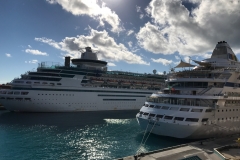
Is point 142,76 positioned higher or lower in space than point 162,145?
higher

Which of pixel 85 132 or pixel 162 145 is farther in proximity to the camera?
pixel 85 132

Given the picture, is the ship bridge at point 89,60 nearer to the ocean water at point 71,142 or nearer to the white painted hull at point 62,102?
the white painted hull at point 62,102

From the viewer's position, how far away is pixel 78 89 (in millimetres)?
44188

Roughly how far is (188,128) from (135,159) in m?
7.70

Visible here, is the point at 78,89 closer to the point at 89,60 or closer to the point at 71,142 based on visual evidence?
the point at 89,60

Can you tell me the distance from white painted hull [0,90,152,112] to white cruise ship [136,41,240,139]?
76.8ft

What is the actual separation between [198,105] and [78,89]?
29454 millimetres

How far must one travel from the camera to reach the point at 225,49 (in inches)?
1134

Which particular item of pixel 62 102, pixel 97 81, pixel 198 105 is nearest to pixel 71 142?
pixel 198 105

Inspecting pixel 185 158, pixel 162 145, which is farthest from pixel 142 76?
pixel 185 158

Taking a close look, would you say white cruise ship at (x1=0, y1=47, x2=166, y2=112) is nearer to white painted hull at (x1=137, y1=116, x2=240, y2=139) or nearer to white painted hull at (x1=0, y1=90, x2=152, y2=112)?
white painted hull at (x1=0, y1=90, x2=152, y2=112)

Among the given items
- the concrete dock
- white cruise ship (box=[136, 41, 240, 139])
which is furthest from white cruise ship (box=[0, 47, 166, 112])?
the concrete dock

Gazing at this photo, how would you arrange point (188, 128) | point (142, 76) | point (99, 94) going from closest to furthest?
point (188, 128) → point (99, 94) → point (142, 76)

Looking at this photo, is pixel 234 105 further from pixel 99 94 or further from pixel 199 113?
pixel 99 94
